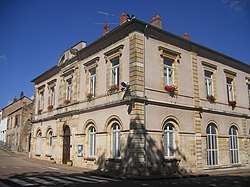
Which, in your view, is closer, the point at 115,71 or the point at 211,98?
the point at 115,71

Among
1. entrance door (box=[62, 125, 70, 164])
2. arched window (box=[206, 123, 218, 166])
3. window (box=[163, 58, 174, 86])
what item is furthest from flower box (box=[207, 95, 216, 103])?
entrance door (box=[62, 125, 70, 164])

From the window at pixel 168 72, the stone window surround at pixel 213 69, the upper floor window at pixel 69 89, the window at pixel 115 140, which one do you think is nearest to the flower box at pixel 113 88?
the window at pixel 115 140

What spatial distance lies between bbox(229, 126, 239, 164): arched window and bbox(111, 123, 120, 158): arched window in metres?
7.99

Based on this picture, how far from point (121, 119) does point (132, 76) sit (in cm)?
210

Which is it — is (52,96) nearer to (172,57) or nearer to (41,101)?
(41,101)

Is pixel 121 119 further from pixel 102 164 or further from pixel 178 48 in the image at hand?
pixel 178 48

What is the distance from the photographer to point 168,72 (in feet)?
45.4

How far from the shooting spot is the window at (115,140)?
12742 mm

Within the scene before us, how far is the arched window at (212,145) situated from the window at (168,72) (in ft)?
12.8

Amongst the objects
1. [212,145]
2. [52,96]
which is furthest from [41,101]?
[212,145]

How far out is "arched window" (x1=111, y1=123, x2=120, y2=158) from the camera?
41.8 feet

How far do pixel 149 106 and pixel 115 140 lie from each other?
2484 mm

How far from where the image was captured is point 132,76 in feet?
40.0

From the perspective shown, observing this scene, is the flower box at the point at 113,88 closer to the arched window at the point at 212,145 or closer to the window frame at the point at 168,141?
the window frame at the point at 168,141
